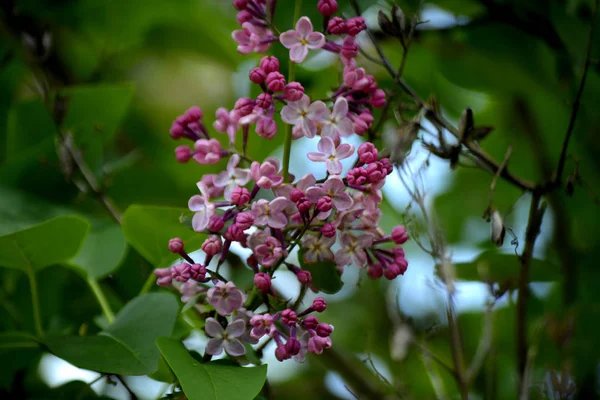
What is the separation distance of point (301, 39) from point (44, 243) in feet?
1.71

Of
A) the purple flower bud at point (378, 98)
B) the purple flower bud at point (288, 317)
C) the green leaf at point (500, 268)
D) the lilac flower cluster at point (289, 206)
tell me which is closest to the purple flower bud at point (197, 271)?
the lilac flower cluster at point (289, 206)

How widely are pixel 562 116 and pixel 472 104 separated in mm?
247

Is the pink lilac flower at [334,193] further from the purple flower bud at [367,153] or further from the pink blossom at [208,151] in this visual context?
the pink blossom at [208,151]

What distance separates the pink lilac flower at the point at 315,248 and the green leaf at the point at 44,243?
Result: 1.27 ft

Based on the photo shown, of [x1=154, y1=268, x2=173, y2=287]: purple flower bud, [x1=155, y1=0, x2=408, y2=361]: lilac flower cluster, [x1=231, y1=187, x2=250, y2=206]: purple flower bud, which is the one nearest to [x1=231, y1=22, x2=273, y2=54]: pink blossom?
[x1=155, y1=0, x2=408, y2=361]: lilac flower cluster

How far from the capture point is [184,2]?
2027 mm

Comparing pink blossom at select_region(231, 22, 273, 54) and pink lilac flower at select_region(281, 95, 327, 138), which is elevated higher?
pink blossom at select_region(231, 22, 273, 54)

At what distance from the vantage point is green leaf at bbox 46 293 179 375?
0.87 meters

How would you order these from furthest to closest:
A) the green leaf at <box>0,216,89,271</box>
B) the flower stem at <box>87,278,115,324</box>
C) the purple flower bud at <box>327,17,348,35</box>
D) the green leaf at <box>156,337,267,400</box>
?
the flower stem at <box>87,278,115,324</box>
the green leaf at <box>0,216,89,271</box>
the purple flower bud at <box>327,17,348,35</box>
the green leaf at <box>156,337,267,400</box>

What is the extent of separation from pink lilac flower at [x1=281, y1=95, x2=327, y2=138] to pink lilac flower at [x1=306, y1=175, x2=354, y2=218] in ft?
0.24

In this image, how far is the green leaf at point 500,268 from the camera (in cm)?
119

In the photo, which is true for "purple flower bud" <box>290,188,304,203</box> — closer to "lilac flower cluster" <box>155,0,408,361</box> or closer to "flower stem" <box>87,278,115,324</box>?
"lilac flower cluster" <box>155,0,408,361</box>

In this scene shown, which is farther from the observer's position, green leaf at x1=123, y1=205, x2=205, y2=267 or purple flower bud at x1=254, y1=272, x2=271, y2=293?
green leaf at x1=123, y1=205, x2=205, y2=267

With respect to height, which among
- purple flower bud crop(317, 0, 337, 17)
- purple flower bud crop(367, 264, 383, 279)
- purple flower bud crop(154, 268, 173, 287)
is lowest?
purple flower bud crop(154, 268, 173, 287)
